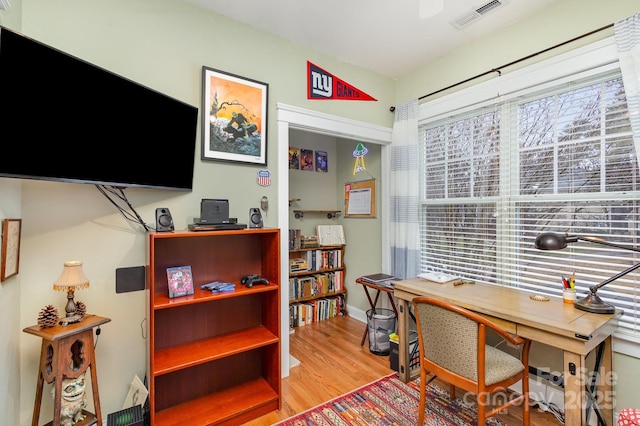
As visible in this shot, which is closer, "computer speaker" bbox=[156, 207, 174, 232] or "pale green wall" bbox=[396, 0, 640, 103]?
"computer speaker" bbox=[156, 207, 174, 232]

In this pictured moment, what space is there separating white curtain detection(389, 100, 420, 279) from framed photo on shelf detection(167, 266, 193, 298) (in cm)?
196

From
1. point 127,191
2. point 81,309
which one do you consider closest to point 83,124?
point 127,191

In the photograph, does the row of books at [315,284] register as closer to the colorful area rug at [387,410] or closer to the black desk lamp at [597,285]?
the colorful area rug at [387,410]

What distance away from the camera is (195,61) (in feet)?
6.46

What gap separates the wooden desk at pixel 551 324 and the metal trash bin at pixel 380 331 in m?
0.41

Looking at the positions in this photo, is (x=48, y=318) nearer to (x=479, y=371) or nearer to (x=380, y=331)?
(x=479, y=371)

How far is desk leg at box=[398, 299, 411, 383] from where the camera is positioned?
7.23 ft

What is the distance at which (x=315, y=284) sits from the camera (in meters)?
3.47

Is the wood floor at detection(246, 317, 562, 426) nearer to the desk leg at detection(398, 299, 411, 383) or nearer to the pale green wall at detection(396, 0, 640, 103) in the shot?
the desk leg at detection(398, 299, 411, 383)

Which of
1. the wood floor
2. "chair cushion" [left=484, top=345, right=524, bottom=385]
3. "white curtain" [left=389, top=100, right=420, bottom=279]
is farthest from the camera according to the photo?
"white curtain" [left=389, top=100, right=420, bottom=279]

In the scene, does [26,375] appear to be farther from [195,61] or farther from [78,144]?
[195,61]

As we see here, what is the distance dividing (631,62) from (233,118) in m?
2.44

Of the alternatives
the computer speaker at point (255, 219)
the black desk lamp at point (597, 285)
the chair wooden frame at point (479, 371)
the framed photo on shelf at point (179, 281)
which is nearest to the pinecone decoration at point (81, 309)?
the framed photo on shelf at point (179, 281)

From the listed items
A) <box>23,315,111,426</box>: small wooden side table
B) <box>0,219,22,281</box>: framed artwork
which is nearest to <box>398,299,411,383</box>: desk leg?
<box>23,315,111,426</box>: small wooden side table
